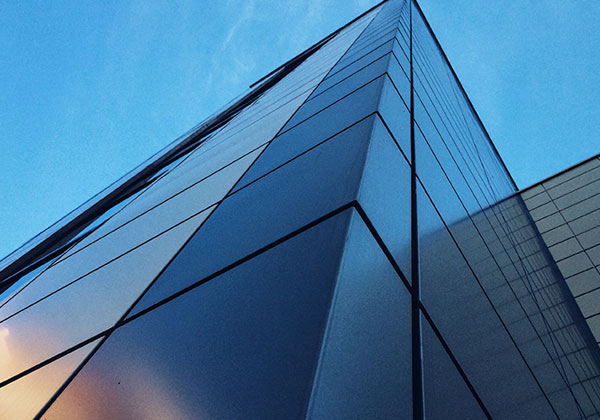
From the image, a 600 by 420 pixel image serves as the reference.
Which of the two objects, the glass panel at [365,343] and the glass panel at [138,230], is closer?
the glass panel at [365,343]

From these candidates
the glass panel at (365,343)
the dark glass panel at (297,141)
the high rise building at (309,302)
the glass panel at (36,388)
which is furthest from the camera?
the dark glass panel at (297,141)

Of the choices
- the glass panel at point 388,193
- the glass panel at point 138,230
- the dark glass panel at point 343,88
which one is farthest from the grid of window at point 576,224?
the glass panel at point 138,230

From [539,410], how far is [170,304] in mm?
2617

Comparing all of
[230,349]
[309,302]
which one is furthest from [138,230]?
[309,302]

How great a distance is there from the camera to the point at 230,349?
2049mm

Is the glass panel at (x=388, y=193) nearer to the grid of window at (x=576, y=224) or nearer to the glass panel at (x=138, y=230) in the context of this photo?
the glass panel at (x=138, y=230)

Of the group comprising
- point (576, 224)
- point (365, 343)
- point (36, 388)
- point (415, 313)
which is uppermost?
point (36, 388)

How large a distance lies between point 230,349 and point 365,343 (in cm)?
59

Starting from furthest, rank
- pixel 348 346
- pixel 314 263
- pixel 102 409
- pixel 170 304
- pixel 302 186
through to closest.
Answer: pixel 302 186 < pixel 170 304 < pixel 102 409 < pixel 314 263 < pixel 348 346

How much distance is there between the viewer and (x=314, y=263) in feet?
7.11

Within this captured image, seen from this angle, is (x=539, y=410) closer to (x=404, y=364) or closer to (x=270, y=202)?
(x=404, y=364)

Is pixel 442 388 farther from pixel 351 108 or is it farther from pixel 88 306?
pixel 88 306

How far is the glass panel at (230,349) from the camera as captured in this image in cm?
176

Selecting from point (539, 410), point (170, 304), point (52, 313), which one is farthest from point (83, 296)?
point (539, 410)
